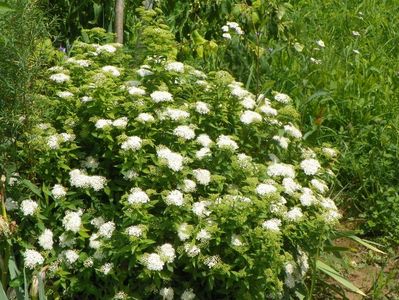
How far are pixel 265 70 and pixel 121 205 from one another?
5.16 ft

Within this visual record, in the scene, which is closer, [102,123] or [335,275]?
[102,123]

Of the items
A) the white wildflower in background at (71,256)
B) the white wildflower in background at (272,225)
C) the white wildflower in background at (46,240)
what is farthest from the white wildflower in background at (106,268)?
the white wildflower in background at (272,225)

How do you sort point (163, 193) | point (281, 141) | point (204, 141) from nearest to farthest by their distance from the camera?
point (163, 193) < point (204, 141) < point (281, 141)

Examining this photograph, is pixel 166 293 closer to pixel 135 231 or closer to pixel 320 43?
pixel 135 231

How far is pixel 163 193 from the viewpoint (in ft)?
8.61

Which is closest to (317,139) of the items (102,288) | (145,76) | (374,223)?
(374,223)

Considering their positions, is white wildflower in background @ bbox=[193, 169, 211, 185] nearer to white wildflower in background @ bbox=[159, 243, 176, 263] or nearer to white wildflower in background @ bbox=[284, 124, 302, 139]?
white wildflower in background @ bbox=[159, 243, 176, 263]

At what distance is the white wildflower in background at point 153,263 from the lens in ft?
8.25

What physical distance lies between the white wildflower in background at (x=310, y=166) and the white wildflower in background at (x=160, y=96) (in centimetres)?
63

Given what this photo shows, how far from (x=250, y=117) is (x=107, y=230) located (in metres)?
0.75

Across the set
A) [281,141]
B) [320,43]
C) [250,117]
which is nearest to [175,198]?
[250,117]

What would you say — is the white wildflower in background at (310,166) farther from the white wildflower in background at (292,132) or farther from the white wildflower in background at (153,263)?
the white wildflower in background at (153,263)

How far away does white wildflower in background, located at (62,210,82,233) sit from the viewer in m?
2.70

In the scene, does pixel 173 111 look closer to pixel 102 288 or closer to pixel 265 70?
pixel 102 288
